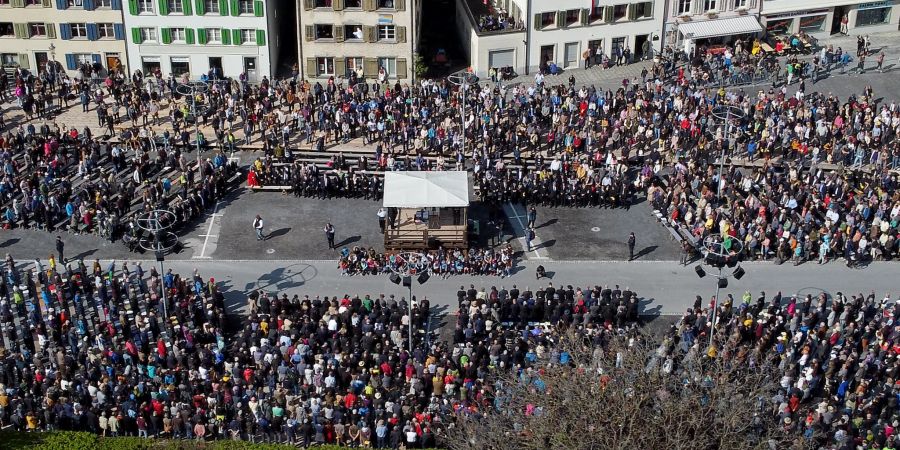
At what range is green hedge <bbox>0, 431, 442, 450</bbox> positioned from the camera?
38625 millimetres

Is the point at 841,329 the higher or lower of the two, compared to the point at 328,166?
lower

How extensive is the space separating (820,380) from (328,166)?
29.4 m

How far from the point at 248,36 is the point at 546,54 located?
62.8 ft

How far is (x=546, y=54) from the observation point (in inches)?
2884

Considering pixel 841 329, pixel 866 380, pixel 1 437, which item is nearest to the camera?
pixel 1 437

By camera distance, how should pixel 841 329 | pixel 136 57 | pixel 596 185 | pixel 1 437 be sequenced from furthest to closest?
1. pixel 136 57
2. pixel 596 185
3. pixel 841 329
4. pixel 1 437

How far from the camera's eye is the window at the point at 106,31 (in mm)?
71562

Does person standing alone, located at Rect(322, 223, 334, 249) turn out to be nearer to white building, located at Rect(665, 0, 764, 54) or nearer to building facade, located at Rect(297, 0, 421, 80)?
building facade, located at Rect(297, 0, 421, 80)

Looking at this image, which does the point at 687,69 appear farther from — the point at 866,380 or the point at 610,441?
the point at 610,441

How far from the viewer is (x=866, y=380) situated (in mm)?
42219

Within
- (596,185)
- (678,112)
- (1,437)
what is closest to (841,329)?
(596,185)

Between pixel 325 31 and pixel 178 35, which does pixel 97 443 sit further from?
pixel 325 31

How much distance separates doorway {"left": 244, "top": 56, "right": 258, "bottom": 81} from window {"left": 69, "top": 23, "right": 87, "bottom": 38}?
1038cm

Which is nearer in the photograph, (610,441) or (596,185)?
(610,441)
